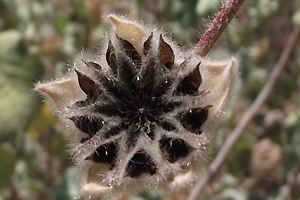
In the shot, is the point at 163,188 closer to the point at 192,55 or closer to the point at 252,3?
the point at 192,55

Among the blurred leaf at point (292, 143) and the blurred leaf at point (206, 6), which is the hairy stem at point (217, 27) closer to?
the blurred leaf at point (206, 6)

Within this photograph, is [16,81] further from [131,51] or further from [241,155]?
[131,51]

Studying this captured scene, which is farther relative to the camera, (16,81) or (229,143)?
(16,81)

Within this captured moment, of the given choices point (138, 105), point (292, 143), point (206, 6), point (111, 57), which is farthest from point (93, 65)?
point (292, 143)

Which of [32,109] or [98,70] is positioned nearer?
[98,70]

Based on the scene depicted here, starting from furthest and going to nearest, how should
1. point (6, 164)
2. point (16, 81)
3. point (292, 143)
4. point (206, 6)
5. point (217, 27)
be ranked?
point (292, 143) → point (16, 81) → point (6, 164) → point (206, 6) → point (217, 27)

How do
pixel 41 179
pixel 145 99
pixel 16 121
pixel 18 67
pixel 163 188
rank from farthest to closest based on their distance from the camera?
pixel 41 179 → pixel 18 67 → pixel 16 121 → pixel 145 99 → pixel 163 188

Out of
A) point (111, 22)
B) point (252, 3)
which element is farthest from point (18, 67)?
point (111, 22)
